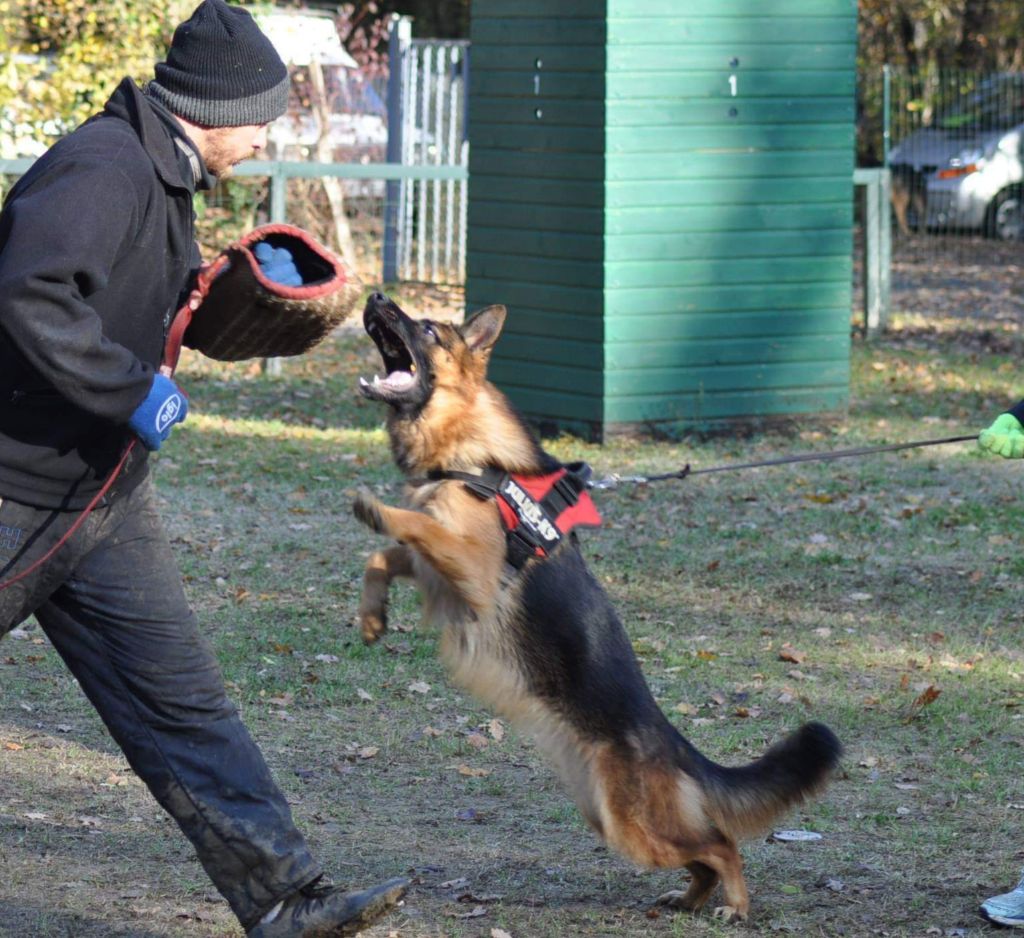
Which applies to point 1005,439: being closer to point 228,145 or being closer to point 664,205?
point 228,145

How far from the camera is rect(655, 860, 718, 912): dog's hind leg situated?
429 centimetres

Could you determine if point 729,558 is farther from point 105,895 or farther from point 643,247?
point 105,895

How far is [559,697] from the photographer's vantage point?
13.8 ft

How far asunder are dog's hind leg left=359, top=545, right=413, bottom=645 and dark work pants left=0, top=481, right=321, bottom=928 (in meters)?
0.71

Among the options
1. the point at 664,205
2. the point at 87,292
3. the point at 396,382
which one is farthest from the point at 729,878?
the point at 664,205

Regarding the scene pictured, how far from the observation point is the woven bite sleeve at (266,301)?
12.5 feet

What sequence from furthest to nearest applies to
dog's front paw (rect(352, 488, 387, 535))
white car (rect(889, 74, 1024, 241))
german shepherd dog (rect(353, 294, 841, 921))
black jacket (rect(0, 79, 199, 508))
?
white car (rect(889, 74, 1024, 241)), dog's front paw (rect(352, 488, 387, 535)), german shepherd dog (rect(353, 294, 841, 921)), black jacket (rect(0, 79, 199, 508))

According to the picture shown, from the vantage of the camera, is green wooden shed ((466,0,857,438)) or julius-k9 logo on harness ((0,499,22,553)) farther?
green wooden shed ((466,0,857,438))

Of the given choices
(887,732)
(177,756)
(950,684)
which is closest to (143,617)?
(177,756)

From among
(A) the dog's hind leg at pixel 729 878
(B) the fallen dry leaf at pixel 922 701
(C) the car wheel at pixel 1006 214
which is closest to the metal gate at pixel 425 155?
(C) the car wheel at pixel 1006 214

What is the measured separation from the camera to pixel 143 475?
3.79 meters

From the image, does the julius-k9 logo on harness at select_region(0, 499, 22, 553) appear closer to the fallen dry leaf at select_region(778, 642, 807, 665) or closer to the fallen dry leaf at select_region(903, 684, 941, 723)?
the fallen dry leaf at select_region(903, 684, 941, 723)

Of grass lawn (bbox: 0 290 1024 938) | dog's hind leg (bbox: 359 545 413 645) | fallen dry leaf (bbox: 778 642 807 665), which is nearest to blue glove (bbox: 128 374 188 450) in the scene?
dog's hind leg (bbox: 359 545 413 645)

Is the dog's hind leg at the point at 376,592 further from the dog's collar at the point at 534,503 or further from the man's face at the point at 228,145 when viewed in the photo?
the man's face at the point at 228,145
